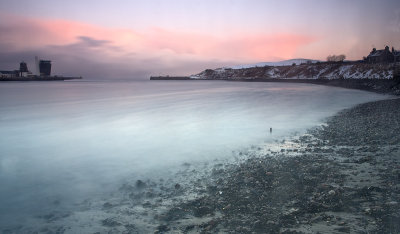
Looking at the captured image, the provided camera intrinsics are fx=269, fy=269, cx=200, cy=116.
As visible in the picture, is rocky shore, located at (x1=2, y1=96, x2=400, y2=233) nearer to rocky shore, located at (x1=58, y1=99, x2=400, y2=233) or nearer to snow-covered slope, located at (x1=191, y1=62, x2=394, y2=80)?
rocky shore, located at (x1=58, y1=99, x2=400, y2=233)

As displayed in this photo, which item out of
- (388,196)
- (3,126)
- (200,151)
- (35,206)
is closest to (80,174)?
(35,206)

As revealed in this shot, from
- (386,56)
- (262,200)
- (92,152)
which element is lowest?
(92,152)

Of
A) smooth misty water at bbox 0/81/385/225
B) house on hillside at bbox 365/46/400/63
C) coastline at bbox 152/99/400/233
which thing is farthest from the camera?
house on hillside at bbox 365/46/400/63

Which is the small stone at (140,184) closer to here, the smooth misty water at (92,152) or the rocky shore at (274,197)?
the rocky shore at (274,197)

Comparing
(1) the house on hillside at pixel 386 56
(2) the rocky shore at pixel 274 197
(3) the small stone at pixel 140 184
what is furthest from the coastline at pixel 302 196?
(1) the house on hillside at pixel 386 56

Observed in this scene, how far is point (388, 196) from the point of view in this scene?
4699 mm

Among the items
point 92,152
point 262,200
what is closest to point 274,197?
point 262,200

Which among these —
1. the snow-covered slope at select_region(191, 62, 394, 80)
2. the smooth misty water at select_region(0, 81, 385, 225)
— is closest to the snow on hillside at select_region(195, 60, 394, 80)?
the snow-covered slope at select_region(191, 62, 394, 80)

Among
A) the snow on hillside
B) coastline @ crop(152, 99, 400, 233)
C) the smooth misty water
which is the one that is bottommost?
the smooth misty water

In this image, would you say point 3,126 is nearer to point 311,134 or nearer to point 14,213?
point 14,213

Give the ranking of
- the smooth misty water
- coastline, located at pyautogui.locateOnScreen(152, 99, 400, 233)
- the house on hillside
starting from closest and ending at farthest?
coastline, located at pyautogui.locateOnScreen(152, 99, 400, 233) → the smooth misty water → the house on hillside

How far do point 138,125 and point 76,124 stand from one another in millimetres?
4084

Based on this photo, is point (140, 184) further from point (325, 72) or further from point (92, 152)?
point (325, 72)

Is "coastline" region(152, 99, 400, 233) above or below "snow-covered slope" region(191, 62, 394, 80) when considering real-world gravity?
below
